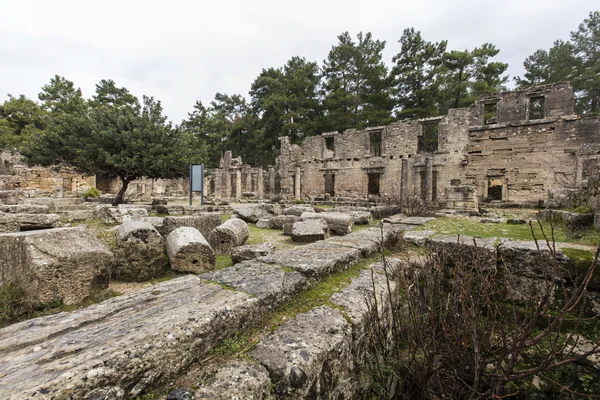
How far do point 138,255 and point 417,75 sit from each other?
27040 mm

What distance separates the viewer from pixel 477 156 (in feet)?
46.2

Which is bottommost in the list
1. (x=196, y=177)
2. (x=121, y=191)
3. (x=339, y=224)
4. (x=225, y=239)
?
(x=225, y=239)

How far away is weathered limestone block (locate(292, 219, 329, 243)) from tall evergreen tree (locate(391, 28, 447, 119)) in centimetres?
2183

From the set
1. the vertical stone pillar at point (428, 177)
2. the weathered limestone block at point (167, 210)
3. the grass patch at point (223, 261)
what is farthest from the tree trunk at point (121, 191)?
the vertical stone pillar at point (428, 177)

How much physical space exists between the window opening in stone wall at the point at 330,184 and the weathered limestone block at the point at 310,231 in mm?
15643

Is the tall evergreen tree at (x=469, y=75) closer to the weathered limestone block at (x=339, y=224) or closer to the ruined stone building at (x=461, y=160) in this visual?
the ruined stone building at (x=461, y=160)

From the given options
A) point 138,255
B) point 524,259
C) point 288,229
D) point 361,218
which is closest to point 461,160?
point 361,218

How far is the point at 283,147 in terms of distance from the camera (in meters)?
22.5

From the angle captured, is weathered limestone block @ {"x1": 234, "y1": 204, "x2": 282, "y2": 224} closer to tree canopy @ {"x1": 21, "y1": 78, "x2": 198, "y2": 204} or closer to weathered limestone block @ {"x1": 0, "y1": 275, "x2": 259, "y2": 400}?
tree canopy @ {"x1": 21, "y1": 78, "x2": 198, "y2": 204}

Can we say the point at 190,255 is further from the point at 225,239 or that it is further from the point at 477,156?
the point at 477,156

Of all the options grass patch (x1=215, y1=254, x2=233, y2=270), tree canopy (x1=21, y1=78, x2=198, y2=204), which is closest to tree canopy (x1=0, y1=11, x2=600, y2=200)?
tree canopy (x1=21, y1=78, x2=198, y2=204)

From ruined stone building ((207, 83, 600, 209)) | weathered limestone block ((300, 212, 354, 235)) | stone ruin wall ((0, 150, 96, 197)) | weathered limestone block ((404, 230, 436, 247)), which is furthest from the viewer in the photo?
stone ruin wall ((0, 150, 96, 197))

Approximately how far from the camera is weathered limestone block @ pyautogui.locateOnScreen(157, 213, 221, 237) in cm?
476

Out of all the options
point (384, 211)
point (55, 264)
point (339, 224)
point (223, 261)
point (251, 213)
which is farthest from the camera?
point (384, 211)
